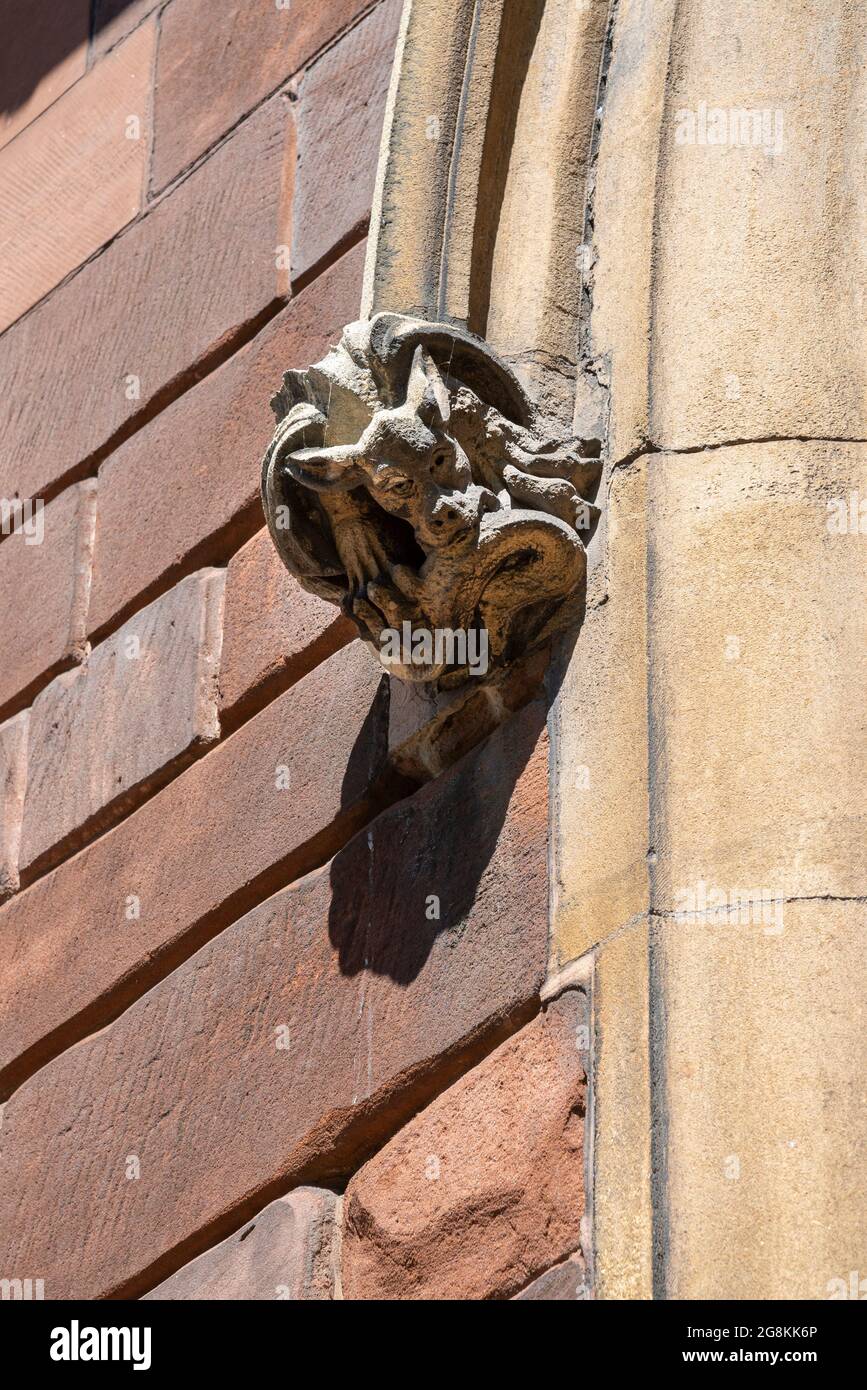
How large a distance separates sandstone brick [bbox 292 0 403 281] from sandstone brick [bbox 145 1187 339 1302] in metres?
1.29

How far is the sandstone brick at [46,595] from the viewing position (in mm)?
3408

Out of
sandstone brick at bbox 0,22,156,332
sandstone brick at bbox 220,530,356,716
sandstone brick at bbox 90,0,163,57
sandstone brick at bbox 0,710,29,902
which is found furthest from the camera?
sandstone brick at bbox 90,0,163,57

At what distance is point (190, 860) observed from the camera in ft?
9.50

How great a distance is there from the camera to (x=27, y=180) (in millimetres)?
4016

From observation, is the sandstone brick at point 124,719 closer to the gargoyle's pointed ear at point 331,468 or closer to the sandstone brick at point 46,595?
the sandstone brick at point 46,595

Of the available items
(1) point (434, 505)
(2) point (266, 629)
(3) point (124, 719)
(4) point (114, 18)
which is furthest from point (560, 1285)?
(4) point (114, 18)

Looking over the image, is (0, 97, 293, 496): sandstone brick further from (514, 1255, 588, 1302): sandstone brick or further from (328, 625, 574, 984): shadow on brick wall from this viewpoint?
(514, 1255, 588, 1302): sandstone brick

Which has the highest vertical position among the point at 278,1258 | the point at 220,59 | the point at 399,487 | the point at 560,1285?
the point at 220,59

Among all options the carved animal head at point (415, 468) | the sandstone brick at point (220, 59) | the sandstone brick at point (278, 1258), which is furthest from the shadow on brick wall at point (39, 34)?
the sandstone brick at point (278, 1258)

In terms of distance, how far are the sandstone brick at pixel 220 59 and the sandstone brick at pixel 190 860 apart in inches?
42.2

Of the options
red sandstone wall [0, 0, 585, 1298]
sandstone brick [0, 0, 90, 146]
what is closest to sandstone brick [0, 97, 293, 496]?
red sandstone wall [0, 0, 585, 1298]

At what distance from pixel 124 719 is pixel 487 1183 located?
1.12 metres

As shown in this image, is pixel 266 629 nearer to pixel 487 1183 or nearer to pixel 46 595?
pixel 46 595

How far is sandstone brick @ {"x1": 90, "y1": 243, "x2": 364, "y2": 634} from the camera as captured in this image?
3.10 meters
